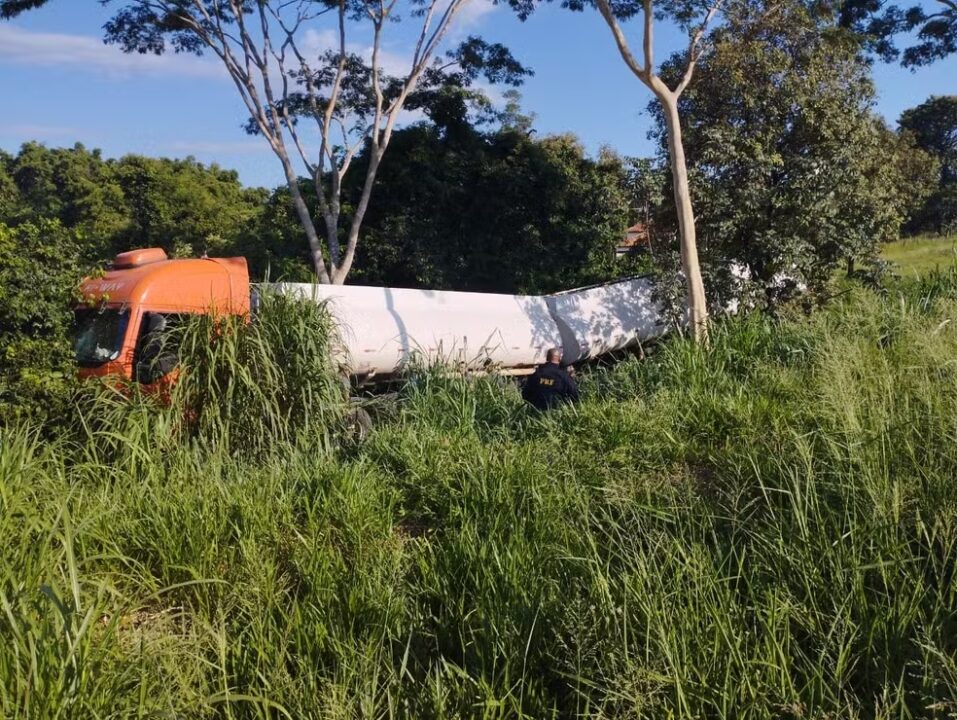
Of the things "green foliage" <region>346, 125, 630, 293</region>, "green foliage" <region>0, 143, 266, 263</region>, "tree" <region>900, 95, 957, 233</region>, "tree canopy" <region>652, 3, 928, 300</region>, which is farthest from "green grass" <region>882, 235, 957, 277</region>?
"tree" <region>900, 95, 957, 233</region>

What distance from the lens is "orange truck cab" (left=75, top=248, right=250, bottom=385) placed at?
25.3ft

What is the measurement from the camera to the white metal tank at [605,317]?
1318cm

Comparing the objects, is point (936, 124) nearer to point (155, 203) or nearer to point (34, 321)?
point (155, 203)

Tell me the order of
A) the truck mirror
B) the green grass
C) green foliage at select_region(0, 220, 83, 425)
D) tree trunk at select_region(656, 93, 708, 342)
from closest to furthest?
green foliage at select_region(0, 220, 83, 425) < the truck mirror < tree trunk at select_region(656, 93, 708, 342) < the green grass

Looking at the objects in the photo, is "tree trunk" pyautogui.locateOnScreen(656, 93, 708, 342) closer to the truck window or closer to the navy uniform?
the navy uniform

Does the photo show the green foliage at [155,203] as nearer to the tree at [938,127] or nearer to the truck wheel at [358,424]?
the truck wheel at [358,424]

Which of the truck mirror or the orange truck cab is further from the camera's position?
the orange truck cab

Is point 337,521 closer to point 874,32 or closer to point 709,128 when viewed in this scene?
point 709,128

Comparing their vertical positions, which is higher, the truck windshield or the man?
the truck windshield

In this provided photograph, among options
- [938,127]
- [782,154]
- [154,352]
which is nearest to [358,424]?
[154,352]

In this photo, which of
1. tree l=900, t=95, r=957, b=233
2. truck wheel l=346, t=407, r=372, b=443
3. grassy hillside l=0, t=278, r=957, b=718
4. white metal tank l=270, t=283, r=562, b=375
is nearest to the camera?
grassy hillside l=0, t=278, r=957, b=718

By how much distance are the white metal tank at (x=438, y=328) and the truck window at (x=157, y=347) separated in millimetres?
1743

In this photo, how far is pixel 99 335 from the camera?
8383 millimetres

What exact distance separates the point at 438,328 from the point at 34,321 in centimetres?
570
